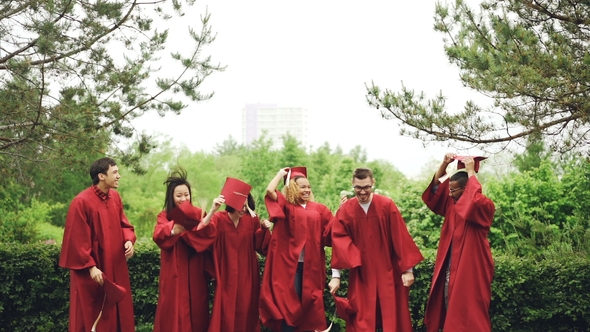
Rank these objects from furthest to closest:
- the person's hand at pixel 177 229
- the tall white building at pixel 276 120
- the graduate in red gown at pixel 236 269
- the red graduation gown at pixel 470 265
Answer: the tall white building at pixel 276 120 < the graduate in red gown at pixel 236 269 < the person's hand at pixel 177 229 < the red graduation gown at pixel 470 265

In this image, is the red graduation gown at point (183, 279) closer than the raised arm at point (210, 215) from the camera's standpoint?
No

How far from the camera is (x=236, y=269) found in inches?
323

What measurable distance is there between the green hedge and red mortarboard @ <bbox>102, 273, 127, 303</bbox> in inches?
60.3

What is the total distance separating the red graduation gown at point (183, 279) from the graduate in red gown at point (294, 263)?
0.64m

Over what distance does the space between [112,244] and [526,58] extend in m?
4.69

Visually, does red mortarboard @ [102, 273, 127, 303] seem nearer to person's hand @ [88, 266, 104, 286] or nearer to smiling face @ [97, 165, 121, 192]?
person's hand @ [88, 266, 104, 286]

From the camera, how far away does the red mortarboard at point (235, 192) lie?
25.8ft

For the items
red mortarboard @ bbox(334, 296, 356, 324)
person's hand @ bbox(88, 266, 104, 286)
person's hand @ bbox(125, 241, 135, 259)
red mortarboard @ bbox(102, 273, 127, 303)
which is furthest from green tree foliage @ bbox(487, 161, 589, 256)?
person's hand @ bbox(88, 266, 104, 286)

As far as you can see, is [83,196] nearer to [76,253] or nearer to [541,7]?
[76,253]

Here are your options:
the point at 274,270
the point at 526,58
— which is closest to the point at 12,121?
the point at 274,270

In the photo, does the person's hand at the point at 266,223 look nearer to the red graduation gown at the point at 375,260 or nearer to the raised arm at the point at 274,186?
the raised arm at the point at 274,186

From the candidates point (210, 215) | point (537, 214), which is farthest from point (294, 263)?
Answer: point (537, 214)

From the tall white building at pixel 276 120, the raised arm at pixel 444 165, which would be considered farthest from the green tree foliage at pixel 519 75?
the tall white building at pixel 276 120

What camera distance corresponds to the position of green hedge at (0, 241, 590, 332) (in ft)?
28.2
